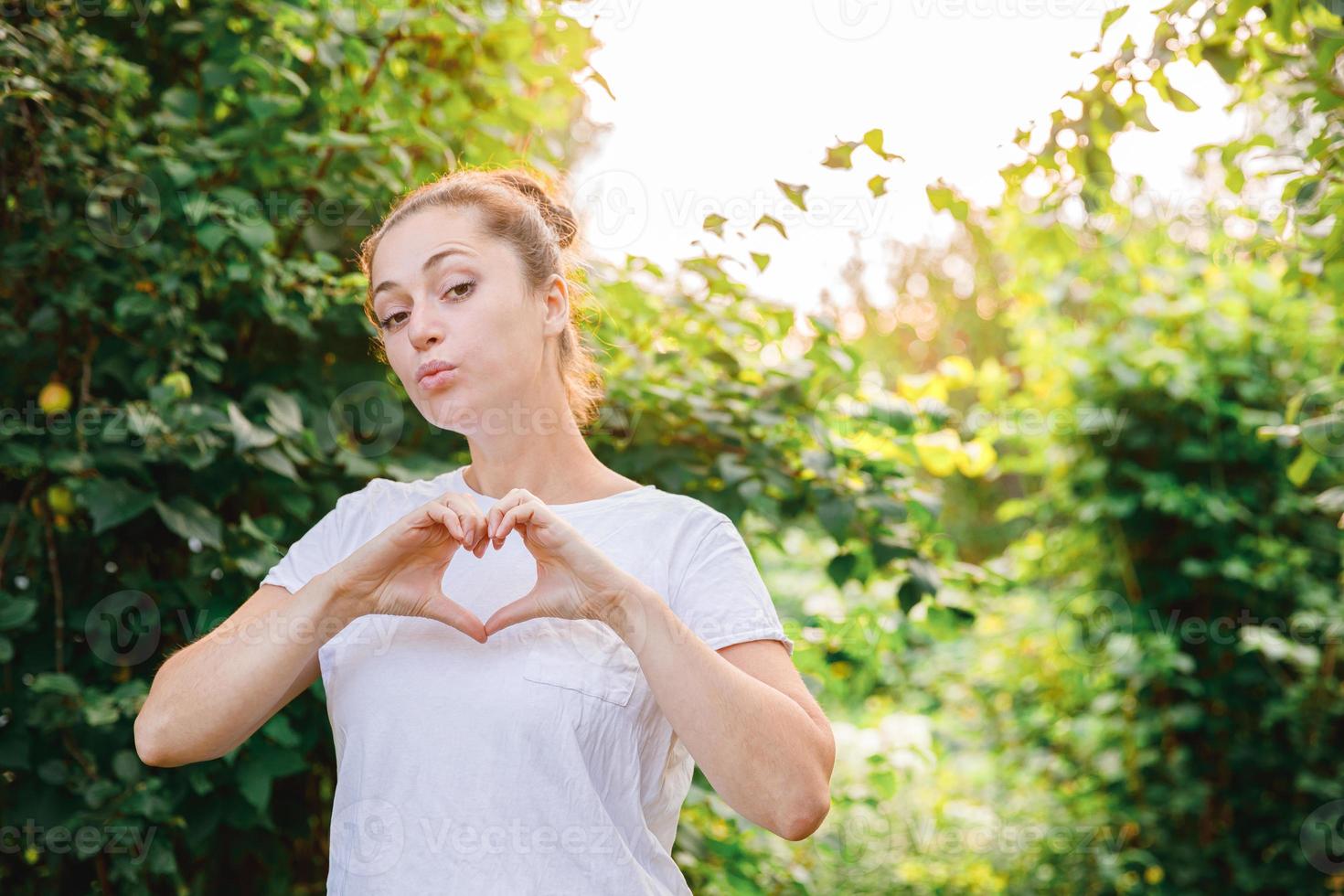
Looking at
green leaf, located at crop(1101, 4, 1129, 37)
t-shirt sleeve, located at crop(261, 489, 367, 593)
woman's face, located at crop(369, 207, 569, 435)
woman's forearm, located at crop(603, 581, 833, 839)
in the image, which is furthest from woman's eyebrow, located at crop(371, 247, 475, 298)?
green leaf, located at crop(1101, 4, 1129, 37)

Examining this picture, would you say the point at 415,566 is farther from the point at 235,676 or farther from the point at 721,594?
the point at 721,594

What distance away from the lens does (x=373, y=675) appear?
4.44ft

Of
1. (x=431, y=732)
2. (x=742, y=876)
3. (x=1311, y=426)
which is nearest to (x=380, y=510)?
(x=431, y=732)

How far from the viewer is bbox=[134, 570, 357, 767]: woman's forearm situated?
130 centimetres

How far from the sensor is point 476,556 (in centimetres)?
129

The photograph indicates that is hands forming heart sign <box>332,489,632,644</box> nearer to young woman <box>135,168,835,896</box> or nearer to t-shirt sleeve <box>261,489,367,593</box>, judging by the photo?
young woman <box>135,168,835,896</box>

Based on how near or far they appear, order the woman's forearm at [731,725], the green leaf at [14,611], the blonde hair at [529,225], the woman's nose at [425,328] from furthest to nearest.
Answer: the green leaf at [14,611]
the blonde hair at [529,225]
the woman's nose at [425,328]
the woman's forearm at [731,725]

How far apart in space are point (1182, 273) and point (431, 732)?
3.86m

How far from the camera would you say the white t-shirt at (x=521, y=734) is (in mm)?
1253

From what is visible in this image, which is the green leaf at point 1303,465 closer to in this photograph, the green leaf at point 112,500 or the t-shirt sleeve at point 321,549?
the t-shirt sleeve at point 321,549

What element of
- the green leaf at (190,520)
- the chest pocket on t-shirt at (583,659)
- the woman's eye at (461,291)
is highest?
the woman's eye at (461,291)

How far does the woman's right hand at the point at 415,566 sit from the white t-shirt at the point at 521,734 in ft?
0.19

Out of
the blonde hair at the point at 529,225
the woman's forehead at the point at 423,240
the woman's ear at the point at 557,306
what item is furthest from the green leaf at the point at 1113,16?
the woman's forehead at the point at 423,240

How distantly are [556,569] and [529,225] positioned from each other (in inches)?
22.3
